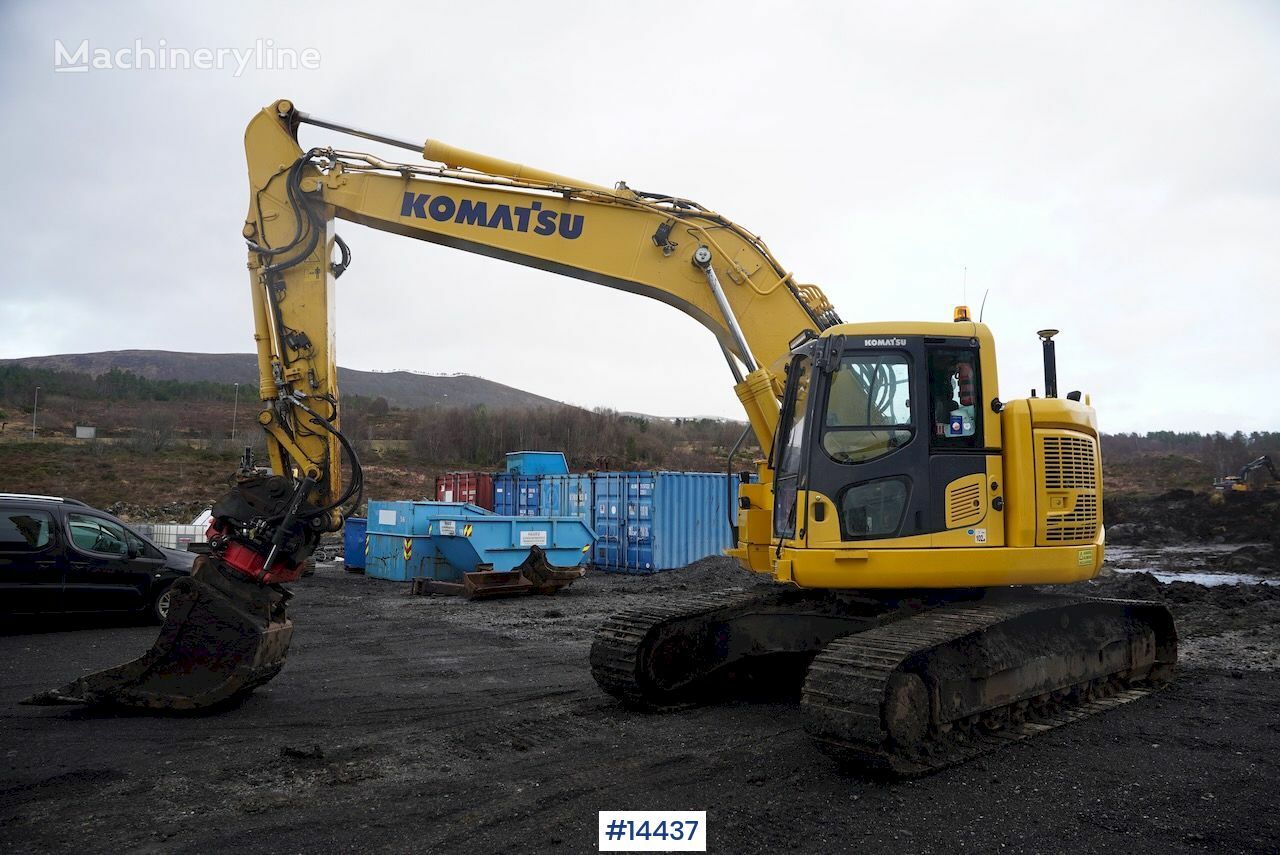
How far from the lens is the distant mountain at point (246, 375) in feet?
340

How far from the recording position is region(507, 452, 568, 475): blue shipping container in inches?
893

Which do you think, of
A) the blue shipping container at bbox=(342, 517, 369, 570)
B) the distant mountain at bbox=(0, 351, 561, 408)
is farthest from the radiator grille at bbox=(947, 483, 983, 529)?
the distant mountain at bbox=(0, 351, 561, 408)

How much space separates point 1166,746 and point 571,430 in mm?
43759

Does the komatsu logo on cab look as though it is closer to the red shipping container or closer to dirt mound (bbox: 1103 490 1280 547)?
the red shipping container

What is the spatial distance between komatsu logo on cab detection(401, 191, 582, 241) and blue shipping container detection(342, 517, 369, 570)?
40.9 feet

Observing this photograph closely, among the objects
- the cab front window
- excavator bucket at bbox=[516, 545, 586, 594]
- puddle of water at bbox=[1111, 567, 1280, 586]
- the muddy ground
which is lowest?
the muddy ground

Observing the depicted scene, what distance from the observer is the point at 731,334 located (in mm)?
7469

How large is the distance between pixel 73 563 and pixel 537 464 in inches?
491

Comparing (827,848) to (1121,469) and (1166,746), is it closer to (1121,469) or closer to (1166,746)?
(1166,746)

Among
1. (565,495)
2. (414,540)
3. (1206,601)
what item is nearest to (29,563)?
(414,540)

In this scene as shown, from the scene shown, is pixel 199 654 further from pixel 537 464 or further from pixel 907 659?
pixel 537 464

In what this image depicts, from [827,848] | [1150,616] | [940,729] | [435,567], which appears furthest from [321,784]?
[435,567]

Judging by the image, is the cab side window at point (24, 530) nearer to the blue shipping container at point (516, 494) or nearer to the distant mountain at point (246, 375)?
the blue shipping container at point (516, 494)

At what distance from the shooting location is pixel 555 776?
5.28m
